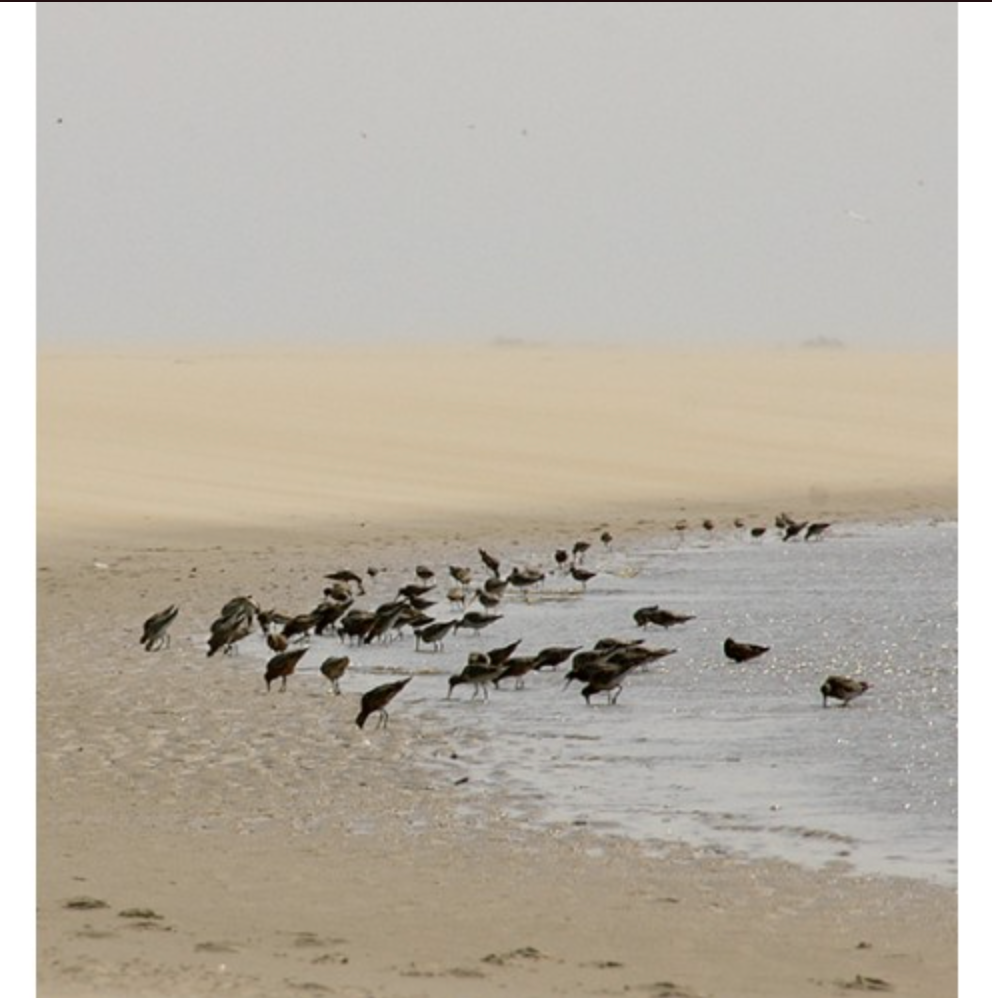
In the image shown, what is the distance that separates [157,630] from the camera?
15.7 m

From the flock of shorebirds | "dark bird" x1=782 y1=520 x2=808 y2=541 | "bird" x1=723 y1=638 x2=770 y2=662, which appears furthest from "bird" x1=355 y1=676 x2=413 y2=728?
"dark bird" x1=782 y1=520 x2=808 y2=541

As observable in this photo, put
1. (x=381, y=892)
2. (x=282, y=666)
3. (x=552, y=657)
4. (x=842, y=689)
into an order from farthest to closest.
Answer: (x=552, y=657) → (x=282, y=666) → (x=842, y=689) → (x=381, y=892)

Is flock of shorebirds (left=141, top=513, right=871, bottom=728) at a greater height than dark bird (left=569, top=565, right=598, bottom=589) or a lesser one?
lesser

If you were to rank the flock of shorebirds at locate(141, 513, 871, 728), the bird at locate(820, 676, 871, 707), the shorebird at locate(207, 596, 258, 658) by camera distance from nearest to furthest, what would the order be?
1. the bird at locate(820, 676, 871, 707)
2. the flock of shorebirds at locate(141, 513, 871, 728)
3. the shorebird at locate(207, 596, 258, 658)

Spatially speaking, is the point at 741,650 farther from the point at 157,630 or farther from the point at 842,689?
the point at 157,630

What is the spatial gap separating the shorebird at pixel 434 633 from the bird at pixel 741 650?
2.41m

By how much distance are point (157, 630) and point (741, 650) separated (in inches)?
177

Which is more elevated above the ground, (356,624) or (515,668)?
(356,624)

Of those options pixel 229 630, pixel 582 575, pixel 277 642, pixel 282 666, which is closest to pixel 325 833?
pixel 282 666

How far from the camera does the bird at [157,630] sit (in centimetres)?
1566

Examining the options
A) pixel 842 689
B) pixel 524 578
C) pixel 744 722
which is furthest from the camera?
pixel 524 578

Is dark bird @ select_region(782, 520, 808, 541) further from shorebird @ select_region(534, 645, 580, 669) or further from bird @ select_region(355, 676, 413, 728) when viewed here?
bird @ select_region(355, 676, 413, 728)

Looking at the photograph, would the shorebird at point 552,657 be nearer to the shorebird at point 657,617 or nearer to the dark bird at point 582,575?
the shorebird at point 657,617

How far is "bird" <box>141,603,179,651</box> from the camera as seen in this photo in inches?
616
